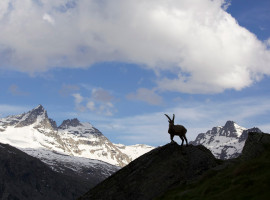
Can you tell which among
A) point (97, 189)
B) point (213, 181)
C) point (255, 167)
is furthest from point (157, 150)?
point (255, 167)

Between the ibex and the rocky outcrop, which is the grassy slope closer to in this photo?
the rocky outcrop

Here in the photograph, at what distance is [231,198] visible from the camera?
22391mm

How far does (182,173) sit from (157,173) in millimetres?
2548

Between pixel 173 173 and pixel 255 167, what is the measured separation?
11.8m

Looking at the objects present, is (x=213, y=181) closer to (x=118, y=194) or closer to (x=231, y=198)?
(x=231, y=198)

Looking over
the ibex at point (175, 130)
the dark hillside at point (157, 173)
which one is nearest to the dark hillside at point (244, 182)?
the dark hillside at point (157, 173)

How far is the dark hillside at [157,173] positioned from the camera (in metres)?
35.9

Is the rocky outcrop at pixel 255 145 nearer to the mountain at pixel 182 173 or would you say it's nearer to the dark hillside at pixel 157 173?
the mountain at pixel 182 173

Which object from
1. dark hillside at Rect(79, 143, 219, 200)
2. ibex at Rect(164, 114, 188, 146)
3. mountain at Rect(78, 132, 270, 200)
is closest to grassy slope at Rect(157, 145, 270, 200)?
mountain at Rect(78, 132, 270, 200)

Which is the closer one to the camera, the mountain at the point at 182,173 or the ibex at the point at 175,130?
the mountain at the point at 182,173

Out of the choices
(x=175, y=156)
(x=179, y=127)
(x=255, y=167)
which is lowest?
(x=255, y=167)

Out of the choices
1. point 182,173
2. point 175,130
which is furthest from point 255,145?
point 175,130

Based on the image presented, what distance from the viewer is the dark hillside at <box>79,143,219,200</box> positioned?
35.9m

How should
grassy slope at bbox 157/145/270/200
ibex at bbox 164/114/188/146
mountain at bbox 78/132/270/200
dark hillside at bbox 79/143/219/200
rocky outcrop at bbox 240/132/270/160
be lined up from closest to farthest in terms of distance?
grassy slope at bbox 157/145/270/200 → mountain at bbox 78/132/270/200 → rocky outcrop at bbox 240/132/270/160 → dark hillside at bbox 79/143/219/200 → ibex at bbox 164/114/188/146
